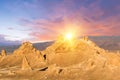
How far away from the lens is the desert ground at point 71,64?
331ft

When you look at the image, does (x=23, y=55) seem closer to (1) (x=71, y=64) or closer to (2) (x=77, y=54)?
(2) (x=77, y=54)

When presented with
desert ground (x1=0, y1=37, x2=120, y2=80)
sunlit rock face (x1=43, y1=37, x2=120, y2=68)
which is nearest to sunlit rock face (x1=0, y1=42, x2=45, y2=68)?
desert ground (x1=0, y1=37, x2=120, y2=80)

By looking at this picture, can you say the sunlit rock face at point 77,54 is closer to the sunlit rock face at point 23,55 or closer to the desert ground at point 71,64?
the desert ground at point 71,64

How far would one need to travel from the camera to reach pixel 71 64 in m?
127

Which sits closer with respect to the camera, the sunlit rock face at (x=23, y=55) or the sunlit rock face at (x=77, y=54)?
the sunlit rock face at (x=77, y=54)

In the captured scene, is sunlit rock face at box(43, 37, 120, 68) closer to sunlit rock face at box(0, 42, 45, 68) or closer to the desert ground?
the desert ground

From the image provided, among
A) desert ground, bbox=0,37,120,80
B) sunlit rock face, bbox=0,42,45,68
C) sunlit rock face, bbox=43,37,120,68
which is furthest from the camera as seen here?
sunlit rock face, bbox=0,42,45,68

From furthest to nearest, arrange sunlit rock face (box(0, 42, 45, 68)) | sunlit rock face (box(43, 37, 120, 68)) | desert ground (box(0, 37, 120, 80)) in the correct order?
sunlit rock face (box(0, 42, 45, 68)), sunlit rock face (box(43, 37, 120, 68)), desert ground (box(0, 37, 120, 80))

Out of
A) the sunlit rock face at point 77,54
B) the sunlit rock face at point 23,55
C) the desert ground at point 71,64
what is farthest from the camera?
the sunlit rock face at point 23,55

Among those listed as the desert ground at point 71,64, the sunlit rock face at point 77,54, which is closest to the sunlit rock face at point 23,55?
the desert ground at point 71,64

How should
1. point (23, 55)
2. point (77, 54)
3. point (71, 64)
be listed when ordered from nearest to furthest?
point (71, 64), point (77, 54), point (23, 55)

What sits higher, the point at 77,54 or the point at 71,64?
the point at 77,54

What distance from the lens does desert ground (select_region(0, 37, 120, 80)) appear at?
331ft

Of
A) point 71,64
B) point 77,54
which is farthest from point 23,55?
point 71,64
